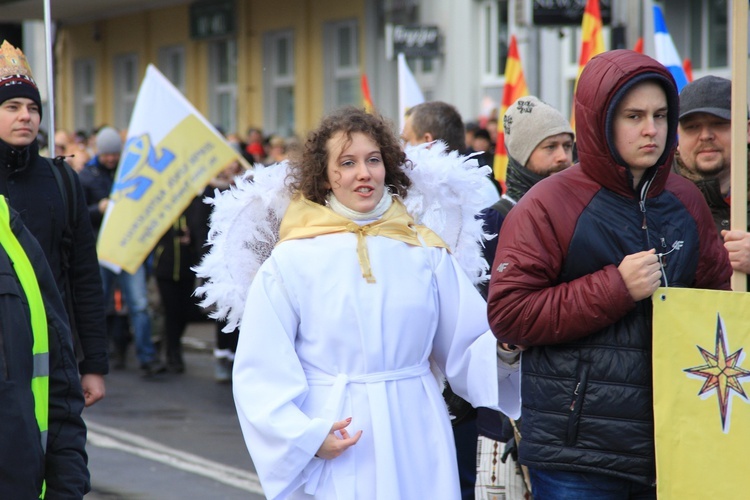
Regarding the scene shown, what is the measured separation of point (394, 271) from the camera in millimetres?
3666

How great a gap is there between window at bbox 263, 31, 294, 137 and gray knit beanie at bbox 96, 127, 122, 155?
921 cm

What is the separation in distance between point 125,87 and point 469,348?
23.4m

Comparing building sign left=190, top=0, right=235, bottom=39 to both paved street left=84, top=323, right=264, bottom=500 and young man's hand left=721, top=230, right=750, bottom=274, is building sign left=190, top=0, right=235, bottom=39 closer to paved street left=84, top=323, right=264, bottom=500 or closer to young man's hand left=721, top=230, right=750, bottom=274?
paved street left=84, top=323, right=264, bottom=500

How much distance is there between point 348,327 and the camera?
357 centimetres

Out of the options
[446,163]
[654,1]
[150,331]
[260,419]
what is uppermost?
[654,1]

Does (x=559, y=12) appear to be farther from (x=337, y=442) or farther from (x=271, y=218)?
(x=337, y=442)

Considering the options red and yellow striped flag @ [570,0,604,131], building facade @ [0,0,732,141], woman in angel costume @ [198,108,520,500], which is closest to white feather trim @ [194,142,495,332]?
woman in angel costume @ [198,108,520,500]

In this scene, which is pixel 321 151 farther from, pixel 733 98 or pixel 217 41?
pixel 217 41

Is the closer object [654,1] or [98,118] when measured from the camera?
[654,1]

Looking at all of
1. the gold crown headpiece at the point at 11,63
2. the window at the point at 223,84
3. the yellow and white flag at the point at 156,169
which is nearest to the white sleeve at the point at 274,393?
the gold crown headpiece at the point at 11,63

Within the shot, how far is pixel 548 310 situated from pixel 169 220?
249 inches

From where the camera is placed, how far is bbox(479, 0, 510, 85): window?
1577 cm

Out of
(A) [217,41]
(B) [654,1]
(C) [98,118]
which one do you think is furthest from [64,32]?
(B) [654,1]

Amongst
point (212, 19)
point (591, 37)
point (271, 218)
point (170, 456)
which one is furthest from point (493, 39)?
point (271, 218)
